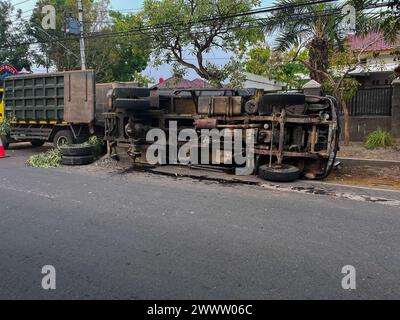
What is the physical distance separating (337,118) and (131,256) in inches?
227

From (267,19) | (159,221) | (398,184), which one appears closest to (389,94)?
(267,19)

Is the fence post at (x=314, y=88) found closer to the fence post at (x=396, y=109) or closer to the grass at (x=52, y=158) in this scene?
the fence post at (x=396, y=109)

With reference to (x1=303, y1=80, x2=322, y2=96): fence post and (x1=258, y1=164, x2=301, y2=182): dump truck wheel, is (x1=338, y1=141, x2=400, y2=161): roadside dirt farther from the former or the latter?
(x1=258, y1=164, x2=301, y2=182): dump truck wheel

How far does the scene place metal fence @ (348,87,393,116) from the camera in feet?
45.6

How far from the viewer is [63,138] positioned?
41.8ft

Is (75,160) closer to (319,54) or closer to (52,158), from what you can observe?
(52,158)

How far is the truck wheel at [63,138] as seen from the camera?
489 inches

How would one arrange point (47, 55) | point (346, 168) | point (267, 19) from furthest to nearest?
point (47, 55) < point (267, 19) < point (346, 168)

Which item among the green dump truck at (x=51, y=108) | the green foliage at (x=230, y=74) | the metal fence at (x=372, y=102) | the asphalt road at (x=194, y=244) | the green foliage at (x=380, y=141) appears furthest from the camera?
the green foliage at (x=230, y=74)

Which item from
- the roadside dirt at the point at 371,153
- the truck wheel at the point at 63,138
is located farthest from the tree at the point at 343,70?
the truck wheel at the point at 63,138

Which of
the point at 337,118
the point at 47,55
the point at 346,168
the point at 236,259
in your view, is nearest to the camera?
the point at 236,259

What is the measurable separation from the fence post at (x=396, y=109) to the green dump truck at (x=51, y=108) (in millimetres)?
9963

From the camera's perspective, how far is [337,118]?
8148 mm
